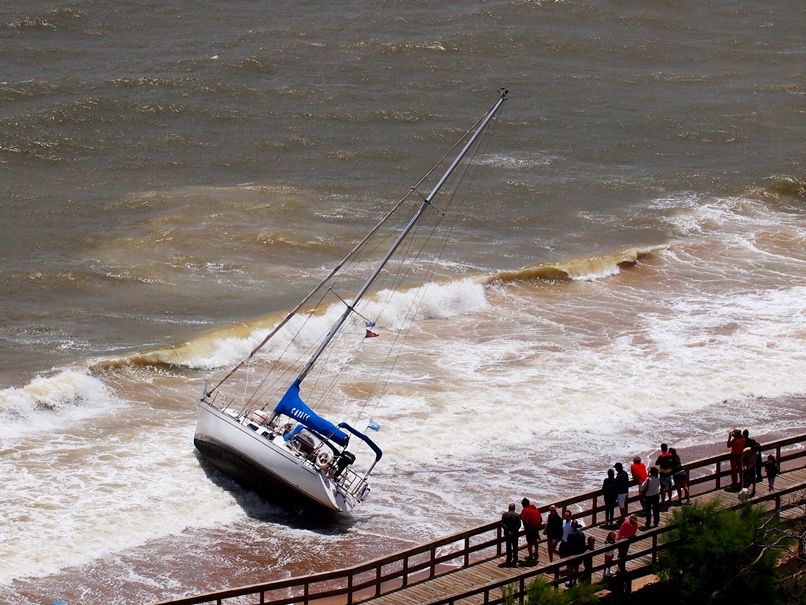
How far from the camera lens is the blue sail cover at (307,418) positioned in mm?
28453

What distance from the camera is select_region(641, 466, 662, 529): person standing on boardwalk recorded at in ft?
79.0

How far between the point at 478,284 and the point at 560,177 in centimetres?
1307

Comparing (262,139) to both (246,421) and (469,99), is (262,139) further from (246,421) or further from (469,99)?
(246,421)

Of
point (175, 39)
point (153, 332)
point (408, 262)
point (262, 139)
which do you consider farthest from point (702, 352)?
point (175, 39)

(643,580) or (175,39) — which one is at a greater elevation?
(175,39)

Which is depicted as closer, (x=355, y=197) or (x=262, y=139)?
(x=355, y=197)

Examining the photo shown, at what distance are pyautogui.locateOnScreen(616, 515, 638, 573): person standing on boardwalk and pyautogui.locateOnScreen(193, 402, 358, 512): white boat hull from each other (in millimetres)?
6264

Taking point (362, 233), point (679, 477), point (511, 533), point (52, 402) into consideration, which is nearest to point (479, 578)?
point (511, 533)

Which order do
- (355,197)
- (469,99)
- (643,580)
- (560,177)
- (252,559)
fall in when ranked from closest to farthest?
1. (643,580)
2. (252,559)
3. (355,197)
4. (560,177)
5. (469,99)

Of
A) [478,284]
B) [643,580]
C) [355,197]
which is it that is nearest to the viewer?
[643,580]

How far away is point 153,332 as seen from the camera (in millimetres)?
38750

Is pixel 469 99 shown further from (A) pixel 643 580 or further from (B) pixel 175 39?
(A) pixel 643 580

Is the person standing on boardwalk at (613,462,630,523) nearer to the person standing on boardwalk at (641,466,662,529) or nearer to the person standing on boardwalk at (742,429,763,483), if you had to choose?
the person standing on boardwalk at (641,466,662,529)

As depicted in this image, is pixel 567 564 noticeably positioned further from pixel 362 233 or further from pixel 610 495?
pixel 362 233
